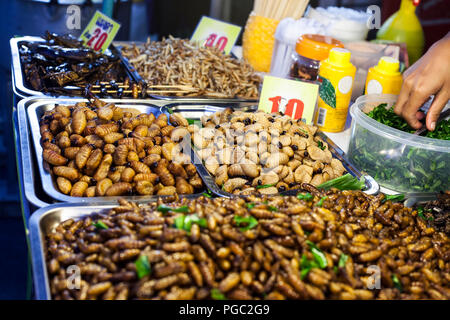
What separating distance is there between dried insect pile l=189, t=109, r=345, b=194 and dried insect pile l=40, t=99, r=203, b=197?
0.42 feet

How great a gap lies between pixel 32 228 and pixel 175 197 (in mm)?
539

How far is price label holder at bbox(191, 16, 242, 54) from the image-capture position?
143 inches

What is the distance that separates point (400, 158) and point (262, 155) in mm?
649

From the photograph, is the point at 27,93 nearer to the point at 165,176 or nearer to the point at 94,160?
the point at 94,160

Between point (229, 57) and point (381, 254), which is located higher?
point (229, 57)

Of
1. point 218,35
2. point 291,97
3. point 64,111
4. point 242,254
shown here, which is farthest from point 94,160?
point 218,35

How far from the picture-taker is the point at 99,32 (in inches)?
136

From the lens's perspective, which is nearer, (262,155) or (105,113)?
(262,155)

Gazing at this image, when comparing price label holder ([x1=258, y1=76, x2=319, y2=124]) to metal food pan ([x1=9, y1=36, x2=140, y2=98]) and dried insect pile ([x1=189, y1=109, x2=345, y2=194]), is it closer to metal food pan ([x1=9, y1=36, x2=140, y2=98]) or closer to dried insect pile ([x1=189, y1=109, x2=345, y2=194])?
dried insect pile ([x1=189, y1=109, x2=345, y2=194])

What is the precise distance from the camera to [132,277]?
1238mm
